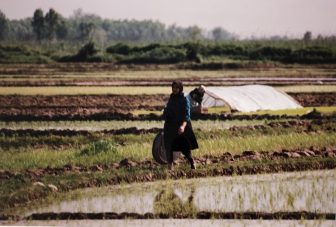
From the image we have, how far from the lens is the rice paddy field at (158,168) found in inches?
195

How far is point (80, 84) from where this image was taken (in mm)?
12562

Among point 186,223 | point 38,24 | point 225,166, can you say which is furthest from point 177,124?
point 38,24

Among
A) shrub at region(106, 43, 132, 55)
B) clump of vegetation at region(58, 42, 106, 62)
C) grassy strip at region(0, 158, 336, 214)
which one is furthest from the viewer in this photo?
shrub at region(106, 43, 132, 55)

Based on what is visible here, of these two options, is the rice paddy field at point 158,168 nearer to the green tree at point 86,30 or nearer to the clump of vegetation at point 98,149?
the clump of vegetation at point 98,149

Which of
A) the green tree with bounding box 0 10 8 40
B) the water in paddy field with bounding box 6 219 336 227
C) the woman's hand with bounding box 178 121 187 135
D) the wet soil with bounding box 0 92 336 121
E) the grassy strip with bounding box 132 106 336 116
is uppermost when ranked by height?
the green tree with bounding box 0 10 8 40

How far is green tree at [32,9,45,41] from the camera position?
7639 millimetres

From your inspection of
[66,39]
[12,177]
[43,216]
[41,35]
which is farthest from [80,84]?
[43,216]

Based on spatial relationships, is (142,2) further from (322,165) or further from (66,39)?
(66,39)

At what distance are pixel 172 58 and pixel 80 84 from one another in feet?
7.59

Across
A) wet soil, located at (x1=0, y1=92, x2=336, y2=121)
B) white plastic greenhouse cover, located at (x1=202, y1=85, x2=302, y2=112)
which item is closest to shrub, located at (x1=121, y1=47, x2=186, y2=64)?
wet soil, located at (x1=0, y1=92, x2=336, y2=121)

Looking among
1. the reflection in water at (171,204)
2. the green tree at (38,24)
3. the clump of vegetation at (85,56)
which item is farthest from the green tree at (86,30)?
the clump of vegetation at (85,56)

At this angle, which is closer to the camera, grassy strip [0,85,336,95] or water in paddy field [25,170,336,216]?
water in paddy field [25,170,336,216]

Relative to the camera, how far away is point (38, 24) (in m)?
8.32

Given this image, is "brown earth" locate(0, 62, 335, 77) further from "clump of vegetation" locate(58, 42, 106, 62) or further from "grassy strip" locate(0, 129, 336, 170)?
"grassy strip" locate(0, 129, 336, 170)
